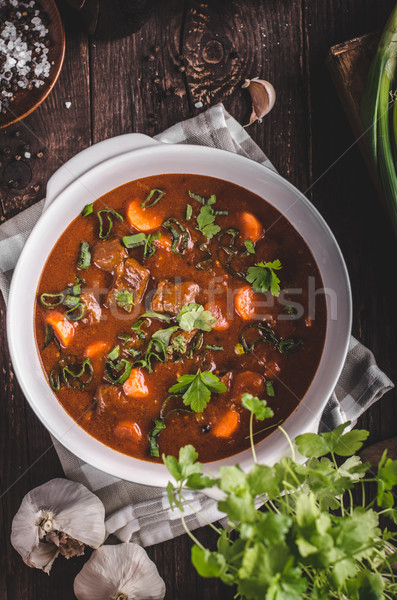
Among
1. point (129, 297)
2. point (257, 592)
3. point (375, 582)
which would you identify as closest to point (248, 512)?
point (257, 592)

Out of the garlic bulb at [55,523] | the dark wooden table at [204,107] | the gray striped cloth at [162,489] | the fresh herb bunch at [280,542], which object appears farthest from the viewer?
the dark wooden table at [204,107]

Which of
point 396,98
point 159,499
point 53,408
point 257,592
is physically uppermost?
point 396,98

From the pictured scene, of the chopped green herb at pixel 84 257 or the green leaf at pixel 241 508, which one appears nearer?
the green leaf at pixel 241 508

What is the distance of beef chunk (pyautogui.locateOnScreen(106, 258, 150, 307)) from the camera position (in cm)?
294

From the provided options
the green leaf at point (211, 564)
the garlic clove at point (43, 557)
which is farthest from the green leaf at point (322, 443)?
the garlic clove at point (43, 557)

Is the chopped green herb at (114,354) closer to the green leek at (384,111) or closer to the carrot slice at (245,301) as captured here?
the carrot slice at (245,301)

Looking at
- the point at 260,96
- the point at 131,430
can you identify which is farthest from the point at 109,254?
the point at 260,96

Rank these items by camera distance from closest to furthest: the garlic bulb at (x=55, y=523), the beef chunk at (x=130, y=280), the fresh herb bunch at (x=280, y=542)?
the fresh herb bunch at (x=280, y=542)
the beef chunk at (x=130, y=280)
the garlic bulb at (x=55, y=523)

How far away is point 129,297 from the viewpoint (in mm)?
2955

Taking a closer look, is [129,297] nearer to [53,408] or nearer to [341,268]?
[53,408]

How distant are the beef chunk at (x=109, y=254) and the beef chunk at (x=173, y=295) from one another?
248 millimetres

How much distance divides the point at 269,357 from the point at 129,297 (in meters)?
0.78

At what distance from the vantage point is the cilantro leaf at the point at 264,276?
2.91 m

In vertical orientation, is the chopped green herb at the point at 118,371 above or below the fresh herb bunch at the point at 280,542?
below
